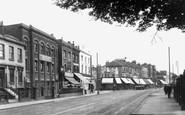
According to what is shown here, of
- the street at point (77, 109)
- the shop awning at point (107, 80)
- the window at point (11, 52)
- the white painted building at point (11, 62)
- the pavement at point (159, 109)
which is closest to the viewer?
the pavement at point (159, 109)

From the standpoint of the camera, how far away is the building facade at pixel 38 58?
39.3 metres

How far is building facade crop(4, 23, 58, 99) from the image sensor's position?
129ft

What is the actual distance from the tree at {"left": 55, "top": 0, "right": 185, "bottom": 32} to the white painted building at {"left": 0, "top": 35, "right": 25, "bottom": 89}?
24.5 m

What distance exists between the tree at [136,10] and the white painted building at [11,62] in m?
24.5

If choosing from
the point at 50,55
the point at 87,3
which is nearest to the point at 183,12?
the point at 87,3

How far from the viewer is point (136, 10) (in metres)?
10.2

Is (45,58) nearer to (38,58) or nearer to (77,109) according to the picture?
(38,58)

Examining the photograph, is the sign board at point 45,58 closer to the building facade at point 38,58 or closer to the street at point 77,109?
the building facade at point 38,58

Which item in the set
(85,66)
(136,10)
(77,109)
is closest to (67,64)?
(85,66)

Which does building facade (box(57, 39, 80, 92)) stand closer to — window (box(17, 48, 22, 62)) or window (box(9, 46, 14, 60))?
window (box(17, 48, 22, 62))

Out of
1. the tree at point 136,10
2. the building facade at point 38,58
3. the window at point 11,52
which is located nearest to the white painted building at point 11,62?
the window at point 11,52

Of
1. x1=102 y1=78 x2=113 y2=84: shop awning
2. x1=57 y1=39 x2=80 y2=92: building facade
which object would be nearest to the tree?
x1=57 y1=39 x2=80 y2=92: building facade

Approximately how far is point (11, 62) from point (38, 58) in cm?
759

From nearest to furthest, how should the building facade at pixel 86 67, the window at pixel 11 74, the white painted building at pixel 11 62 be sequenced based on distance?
→ the white painted building at pixel 11 62
the window at pixel 11 74
the building facade at pixel 86 67
